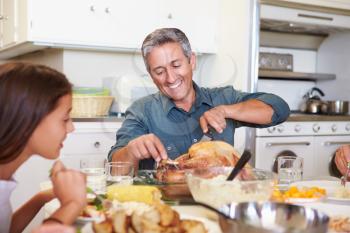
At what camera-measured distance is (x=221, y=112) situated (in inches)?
66.1

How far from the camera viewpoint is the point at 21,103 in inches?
38.7

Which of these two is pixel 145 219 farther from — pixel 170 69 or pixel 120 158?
pixel 170 69

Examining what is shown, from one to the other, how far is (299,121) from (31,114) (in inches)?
98.9

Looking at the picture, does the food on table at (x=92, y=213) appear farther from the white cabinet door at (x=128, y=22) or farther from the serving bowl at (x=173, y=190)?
the white cabinet door at (x=128, y=22)

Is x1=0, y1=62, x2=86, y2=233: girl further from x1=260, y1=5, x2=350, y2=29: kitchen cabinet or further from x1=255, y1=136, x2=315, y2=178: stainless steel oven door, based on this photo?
x1=260, y1=5, x2=350, y2=29: kitchen cabinet

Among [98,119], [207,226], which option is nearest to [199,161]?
[207,226]

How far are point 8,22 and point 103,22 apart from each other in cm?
70

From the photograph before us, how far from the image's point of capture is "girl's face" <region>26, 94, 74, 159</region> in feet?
3.35

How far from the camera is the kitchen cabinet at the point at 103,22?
2.84 metres

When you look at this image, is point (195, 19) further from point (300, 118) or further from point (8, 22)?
point (8, 22)

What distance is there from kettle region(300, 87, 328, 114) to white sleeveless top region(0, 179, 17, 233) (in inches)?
117

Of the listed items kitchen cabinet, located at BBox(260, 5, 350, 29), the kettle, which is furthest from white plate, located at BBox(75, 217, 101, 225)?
the kettle

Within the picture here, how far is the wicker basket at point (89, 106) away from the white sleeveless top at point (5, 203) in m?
1.78

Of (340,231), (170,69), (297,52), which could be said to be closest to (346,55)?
(297,52)
